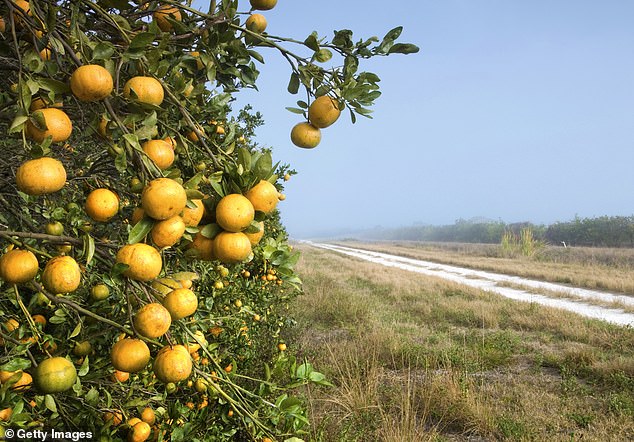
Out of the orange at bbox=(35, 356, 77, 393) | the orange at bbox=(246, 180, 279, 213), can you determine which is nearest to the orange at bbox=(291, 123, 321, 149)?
the orange at bbox=(246, 180, 279, 213)

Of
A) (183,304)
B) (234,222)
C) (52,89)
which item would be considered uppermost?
(52,89)

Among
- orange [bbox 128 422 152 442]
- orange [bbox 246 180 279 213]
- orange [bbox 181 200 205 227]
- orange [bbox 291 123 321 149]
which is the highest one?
orange [bbox 291 123 321 149]

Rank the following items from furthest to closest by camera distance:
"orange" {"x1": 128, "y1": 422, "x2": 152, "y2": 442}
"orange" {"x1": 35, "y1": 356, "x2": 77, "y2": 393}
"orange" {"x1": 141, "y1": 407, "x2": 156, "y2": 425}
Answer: "orange" {"x1": 141, "y1": 407, "x2": 156, "y2": 425} → "orange" {"x1": 128, "y1": 422, "x2": 152, "y2": 442} → "orange" {"x1": 35, "y1": 356, "x2": 77, "y2": 393}

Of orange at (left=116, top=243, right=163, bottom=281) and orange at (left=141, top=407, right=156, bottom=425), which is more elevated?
orange at (left=116, top=243, right=163, bottom=281)

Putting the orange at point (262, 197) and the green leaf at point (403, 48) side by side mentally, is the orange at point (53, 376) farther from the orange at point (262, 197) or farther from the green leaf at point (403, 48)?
the green leaf at point (403, 48)

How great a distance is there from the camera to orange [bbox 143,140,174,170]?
985 mm

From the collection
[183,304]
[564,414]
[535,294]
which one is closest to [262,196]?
[183,304]

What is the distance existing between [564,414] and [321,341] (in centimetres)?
310

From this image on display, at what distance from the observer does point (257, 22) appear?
51.6 inches

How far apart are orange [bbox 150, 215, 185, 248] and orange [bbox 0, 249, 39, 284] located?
1.22ft

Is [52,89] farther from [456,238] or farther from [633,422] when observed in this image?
[456,238]

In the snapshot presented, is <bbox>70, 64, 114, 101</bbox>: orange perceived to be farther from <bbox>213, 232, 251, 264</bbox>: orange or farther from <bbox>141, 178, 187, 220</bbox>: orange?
<bbox>213, 232, 251, 264</bbox>: orange

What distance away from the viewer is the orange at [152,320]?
901 mm

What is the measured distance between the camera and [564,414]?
3795mm
